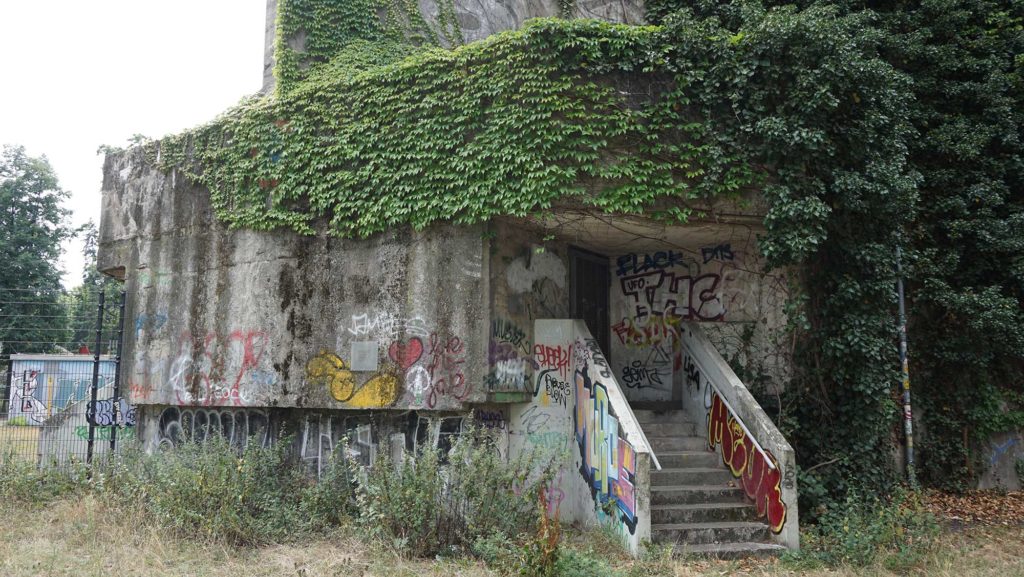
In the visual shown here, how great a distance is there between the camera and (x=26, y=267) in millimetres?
29047

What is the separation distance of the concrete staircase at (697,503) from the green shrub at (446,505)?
160 cm

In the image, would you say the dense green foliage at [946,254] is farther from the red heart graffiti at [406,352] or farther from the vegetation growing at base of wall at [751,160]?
the red heart graffiti at [406,352]

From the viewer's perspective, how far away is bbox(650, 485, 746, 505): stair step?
8367 mm

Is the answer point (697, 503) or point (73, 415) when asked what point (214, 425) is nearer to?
point (73, 415)

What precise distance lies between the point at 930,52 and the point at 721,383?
6.88 metres

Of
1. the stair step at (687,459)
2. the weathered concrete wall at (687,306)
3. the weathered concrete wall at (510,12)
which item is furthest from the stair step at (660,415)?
the weathered concrete wall at (510,12)

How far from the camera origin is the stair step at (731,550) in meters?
7.51

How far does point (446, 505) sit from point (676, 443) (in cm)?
359

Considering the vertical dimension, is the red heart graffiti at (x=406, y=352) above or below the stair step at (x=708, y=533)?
→ above

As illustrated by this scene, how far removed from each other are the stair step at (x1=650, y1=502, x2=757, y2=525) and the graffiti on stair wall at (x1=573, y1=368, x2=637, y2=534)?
1.38 feet

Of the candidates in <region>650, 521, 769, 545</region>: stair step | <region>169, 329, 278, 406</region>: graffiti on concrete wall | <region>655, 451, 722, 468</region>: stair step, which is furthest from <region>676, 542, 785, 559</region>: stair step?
<region>169, 329, 278, 406</region>: graffiti on concrete wall

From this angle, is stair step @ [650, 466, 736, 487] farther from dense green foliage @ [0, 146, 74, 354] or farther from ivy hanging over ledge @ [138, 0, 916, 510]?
dense green foliage @ [0, 146, 74, 354]

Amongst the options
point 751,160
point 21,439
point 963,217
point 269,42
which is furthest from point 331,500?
point 963,217

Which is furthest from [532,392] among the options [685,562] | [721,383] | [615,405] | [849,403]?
[849,403]
